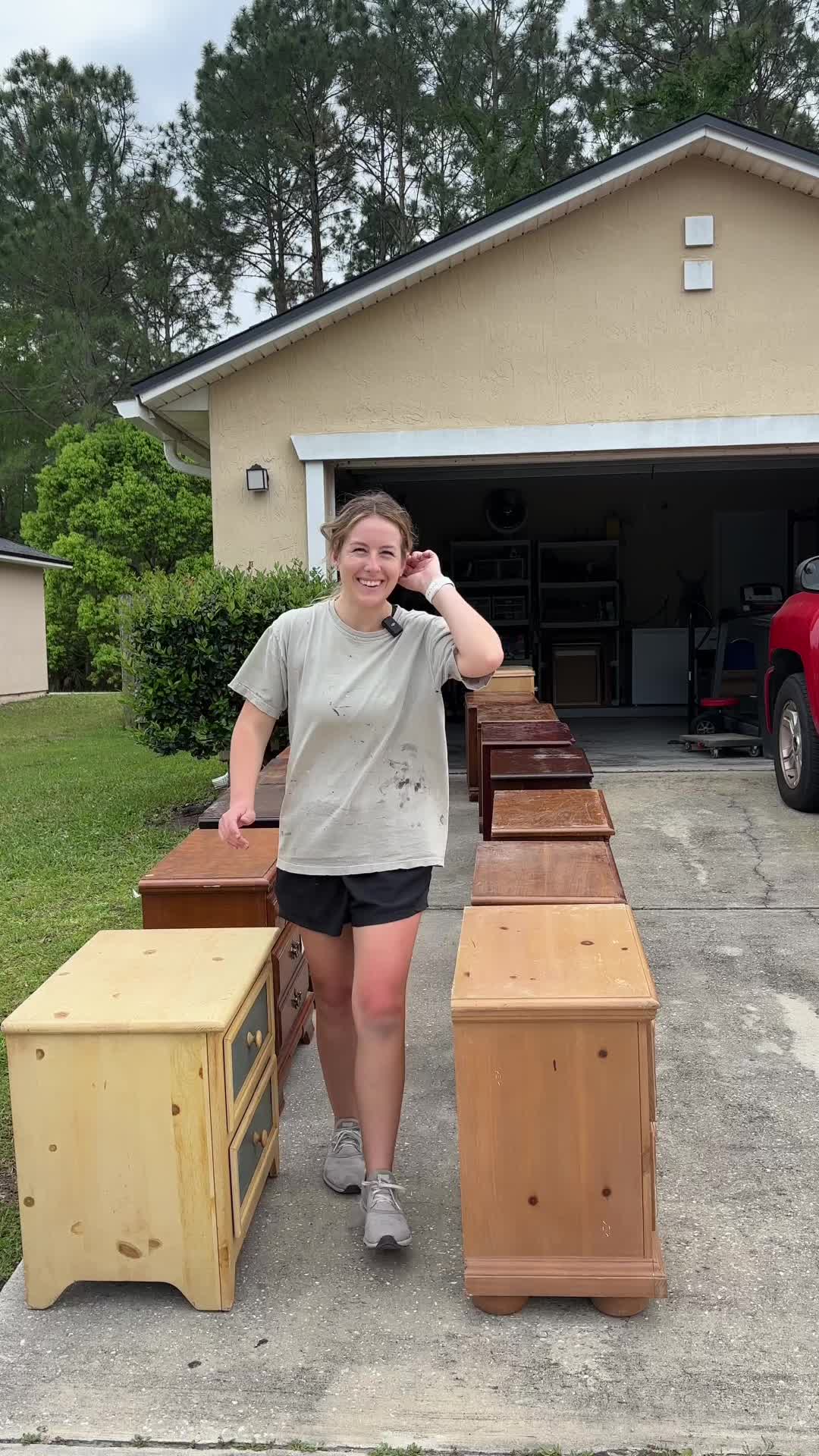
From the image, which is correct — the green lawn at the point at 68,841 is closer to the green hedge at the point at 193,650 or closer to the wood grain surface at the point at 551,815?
the green hedge at the point at 193,650

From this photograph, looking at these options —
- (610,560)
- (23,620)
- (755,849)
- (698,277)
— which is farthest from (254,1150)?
(23,620)

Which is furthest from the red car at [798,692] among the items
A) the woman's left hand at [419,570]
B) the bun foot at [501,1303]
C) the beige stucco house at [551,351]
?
the bun foot at [501,1303]

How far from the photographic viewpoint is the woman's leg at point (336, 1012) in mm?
2900

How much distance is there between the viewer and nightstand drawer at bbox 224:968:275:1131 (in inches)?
104

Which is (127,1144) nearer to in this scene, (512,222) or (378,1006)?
(378,1006)

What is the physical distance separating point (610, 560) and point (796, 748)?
323 inches

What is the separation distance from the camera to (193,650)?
7.75 m

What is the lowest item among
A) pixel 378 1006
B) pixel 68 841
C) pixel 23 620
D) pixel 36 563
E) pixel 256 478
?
pixel 68 841

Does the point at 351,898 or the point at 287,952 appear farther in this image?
the point at 287,952

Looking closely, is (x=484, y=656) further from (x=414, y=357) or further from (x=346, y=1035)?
(x=414, y=357)

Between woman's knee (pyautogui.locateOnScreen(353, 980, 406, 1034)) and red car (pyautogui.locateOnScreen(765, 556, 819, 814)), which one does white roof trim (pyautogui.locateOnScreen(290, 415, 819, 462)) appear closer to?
red car (pyautogui.locateOnScreen(765, 556, 819, 814))

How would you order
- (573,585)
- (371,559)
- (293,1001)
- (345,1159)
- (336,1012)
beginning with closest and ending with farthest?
1. (371,559)
2. (336,1012)
3. (345,1159)
4. (293,1001)
5. (573,585)

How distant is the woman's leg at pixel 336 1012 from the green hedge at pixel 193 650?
4771mm

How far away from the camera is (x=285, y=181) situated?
24.6m
